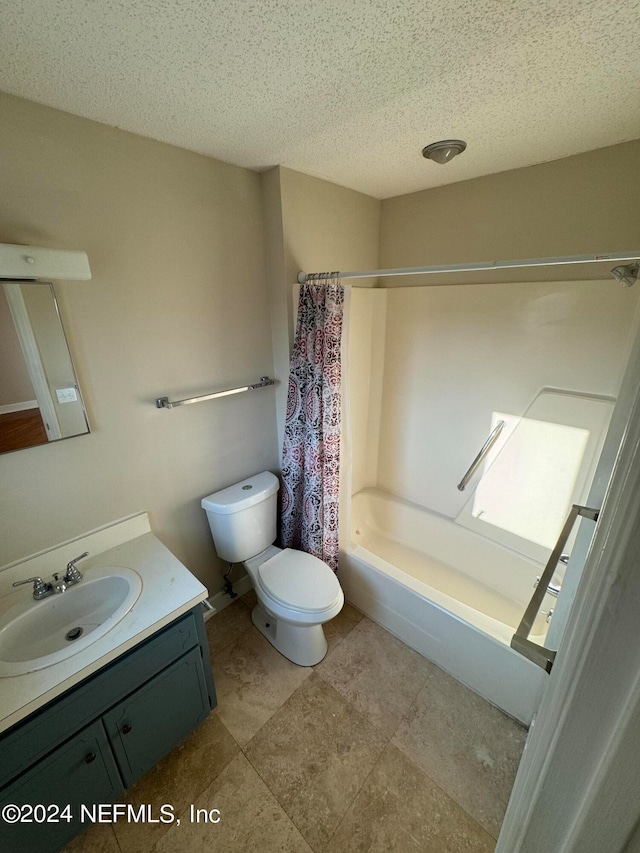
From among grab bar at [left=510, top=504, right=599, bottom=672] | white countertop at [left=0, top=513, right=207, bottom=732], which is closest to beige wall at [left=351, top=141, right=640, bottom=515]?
grab bar at [left=510, top=504, right=599, bottom=672]

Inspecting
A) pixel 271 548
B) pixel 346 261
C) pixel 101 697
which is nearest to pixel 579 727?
pixel 101 697

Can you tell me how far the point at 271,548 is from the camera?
2.00m

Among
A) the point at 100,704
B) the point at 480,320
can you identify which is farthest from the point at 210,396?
the point at 480,320

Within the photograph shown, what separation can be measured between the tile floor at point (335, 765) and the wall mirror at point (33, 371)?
1.42 meters

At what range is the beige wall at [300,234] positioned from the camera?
167cm

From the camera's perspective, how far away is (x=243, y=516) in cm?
178

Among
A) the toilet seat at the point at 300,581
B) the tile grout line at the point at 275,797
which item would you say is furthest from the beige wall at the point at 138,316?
the tile grout line at the point at 275,797

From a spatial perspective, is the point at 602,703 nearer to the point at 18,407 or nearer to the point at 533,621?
the point at 533,621

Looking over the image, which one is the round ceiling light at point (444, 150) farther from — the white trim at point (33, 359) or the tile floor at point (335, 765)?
the tile floor at point (335, 765)

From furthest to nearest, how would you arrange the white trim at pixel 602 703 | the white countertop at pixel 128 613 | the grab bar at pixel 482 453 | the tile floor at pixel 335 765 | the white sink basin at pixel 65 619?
1. the grab bar at pixel 482 453
2. the tile floor at pixel 335 765
3. the white sink basin at pixel 65 619
4. the white countertop at pixel 128 613
5. the white trim at pixel 602 703

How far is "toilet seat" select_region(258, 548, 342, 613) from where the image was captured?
1.63 metres

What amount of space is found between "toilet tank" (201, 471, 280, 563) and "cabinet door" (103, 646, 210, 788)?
20.7 inches

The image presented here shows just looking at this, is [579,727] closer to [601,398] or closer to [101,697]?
[101,697]

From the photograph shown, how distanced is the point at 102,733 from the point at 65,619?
412 mm
